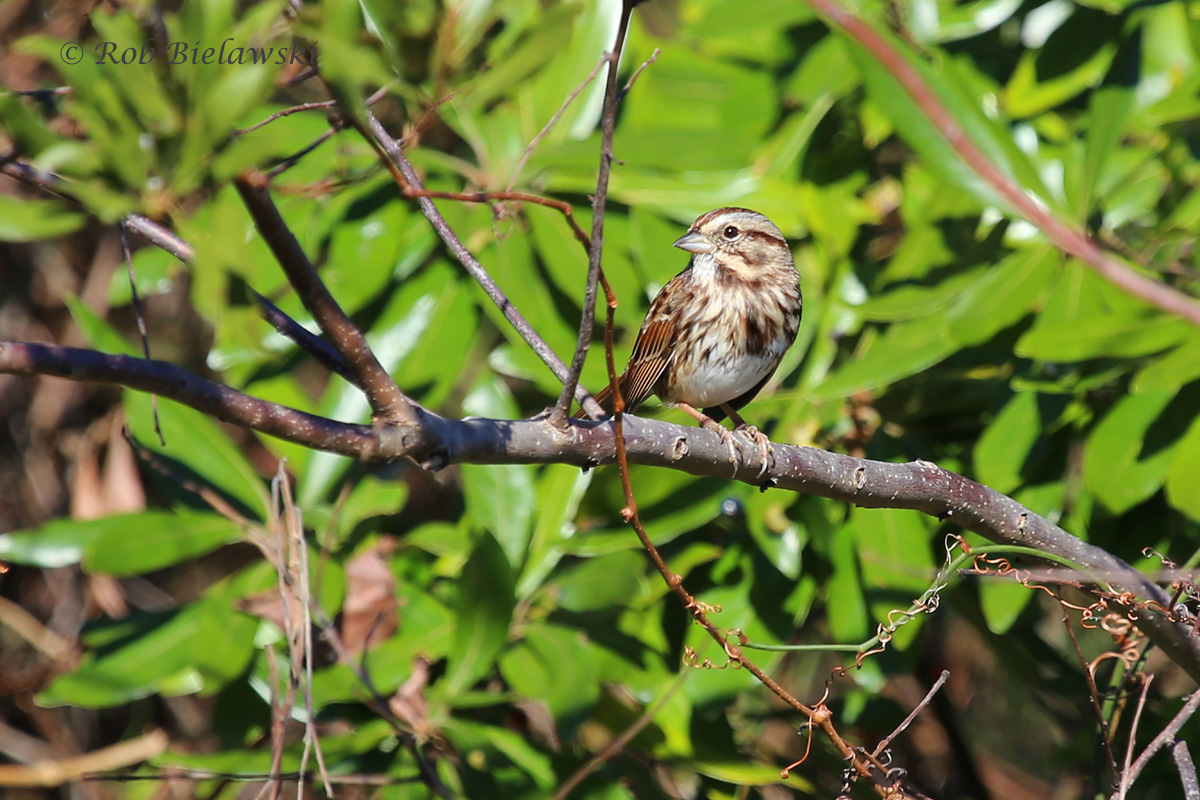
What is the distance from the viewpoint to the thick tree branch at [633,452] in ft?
5.04

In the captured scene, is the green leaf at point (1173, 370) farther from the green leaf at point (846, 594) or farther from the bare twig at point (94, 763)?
the bare twig at point (94, 763)

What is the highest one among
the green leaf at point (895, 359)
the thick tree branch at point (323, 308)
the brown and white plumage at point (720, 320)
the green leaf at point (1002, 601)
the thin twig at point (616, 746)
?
the brown and white plumage at point (720, 320)

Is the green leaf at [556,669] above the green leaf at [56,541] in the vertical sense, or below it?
below

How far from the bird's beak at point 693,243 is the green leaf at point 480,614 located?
3.94ft

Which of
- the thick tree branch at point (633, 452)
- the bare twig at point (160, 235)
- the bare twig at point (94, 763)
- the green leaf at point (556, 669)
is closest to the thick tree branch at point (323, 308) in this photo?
the thick tree branch at point (633, 452)

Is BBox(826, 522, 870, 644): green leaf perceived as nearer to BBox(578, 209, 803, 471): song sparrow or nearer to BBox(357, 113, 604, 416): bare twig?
BBox(578, 209, 803, 471): song sparrow

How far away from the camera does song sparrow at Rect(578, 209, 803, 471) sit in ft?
12.1

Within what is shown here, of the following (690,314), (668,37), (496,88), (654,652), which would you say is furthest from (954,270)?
(668,37)

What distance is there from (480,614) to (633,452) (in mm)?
1320

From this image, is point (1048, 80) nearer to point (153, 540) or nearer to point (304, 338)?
point (304, 338)

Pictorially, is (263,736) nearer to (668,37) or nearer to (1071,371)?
(1071,371)

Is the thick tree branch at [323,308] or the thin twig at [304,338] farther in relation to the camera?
the thin twig at [304,338]

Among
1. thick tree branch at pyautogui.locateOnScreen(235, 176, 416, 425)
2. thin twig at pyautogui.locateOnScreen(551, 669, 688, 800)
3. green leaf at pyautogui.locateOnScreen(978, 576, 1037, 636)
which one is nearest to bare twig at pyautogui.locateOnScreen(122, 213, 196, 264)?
thick tree branch at pyautogui.locateOnScreen(235, 176, 416, 425)

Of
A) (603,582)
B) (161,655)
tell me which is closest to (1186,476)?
(603,582)
